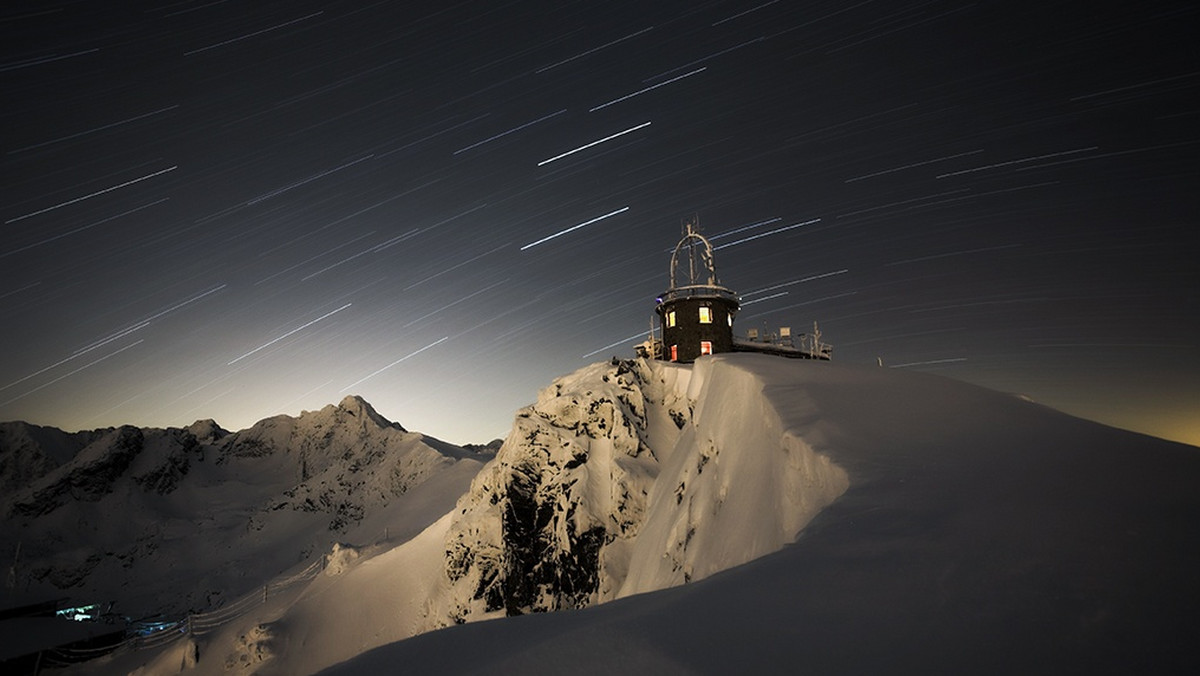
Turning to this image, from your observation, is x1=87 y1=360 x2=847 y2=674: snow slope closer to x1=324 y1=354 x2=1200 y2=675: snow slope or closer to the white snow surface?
the white snow surface

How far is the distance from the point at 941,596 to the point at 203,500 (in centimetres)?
17139

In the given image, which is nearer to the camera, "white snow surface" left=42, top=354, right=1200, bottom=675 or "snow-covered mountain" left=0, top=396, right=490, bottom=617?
"white snow surface" left=42, top=354, right=1200, bottom=675

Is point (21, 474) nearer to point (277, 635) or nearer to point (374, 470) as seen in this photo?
point (374, 470)

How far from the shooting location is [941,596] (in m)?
4.77

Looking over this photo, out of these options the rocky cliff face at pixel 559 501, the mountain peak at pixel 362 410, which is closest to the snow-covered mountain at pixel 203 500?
the mountain peak at pixel 362 410

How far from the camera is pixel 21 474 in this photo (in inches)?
6294

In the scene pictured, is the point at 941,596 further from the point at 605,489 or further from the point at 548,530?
the point at 548,530

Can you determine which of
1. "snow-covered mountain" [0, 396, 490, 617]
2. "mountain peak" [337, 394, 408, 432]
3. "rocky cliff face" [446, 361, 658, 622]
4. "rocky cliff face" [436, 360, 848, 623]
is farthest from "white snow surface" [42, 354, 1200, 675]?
"mountain peak" [337, 394, 408, 432]

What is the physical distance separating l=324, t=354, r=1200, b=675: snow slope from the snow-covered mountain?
224ft

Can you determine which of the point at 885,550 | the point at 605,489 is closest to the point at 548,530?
the point at 605,489

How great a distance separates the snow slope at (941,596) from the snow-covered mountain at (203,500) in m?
68.2

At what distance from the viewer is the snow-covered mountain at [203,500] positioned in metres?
96.4

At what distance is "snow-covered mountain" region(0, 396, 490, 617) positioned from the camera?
96375 mm

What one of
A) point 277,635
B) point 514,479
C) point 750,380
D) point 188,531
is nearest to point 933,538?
point 750,380
